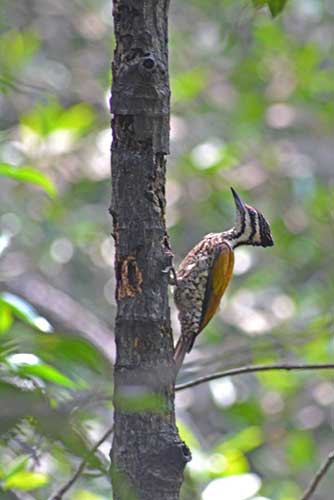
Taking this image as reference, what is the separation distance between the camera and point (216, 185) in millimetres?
6414

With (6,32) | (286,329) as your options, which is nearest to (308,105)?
(286,329)

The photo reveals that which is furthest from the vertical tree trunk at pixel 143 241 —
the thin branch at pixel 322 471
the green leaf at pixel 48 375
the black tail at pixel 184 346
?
the black tail at pixel 184 346

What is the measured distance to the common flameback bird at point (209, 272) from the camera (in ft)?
12.2

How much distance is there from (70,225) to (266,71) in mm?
1881

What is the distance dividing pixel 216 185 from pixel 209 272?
2.58 metres

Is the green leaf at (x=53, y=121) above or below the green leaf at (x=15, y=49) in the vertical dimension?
below

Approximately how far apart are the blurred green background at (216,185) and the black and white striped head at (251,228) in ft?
5.20

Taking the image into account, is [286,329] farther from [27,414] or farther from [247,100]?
[27,414]

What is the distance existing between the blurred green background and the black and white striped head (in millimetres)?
1586

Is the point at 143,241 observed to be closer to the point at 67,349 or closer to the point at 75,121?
the point at 67,349

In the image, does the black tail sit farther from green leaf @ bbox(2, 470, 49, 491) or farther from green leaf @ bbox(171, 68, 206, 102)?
green leaf @ bbox(171, 68, 206, 102)

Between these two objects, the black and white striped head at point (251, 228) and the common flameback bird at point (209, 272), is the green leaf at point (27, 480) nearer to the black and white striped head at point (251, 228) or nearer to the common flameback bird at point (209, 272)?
the common flameback bird at point (209, 272)

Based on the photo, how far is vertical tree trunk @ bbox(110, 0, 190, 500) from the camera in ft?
5.86

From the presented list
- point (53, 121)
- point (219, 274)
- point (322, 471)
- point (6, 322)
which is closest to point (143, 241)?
point (322, 471)
